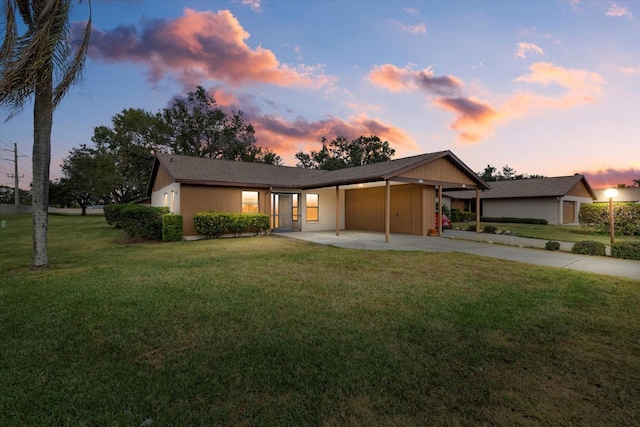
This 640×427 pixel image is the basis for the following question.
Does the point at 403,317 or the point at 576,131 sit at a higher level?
the point at 576,131

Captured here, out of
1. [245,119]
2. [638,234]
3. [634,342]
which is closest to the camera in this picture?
[634,342]

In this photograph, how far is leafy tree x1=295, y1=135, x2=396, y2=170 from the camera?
135 feet

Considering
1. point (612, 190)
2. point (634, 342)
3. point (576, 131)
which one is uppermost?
point (576, 131)

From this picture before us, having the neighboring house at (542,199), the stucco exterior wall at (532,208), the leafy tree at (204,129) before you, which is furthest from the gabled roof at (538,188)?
the leafy tree at (204,129)

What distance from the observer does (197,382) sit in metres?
2.51

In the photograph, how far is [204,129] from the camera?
34.7 metres

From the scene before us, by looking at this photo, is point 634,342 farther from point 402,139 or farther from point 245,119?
point 245,119

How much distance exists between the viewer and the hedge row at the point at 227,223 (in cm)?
1257

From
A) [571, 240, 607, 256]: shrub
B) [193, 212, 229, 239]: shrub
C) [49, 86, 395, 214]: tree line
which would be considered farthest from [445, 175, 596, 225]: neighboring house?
[193, 212, 229, 239]: shrub

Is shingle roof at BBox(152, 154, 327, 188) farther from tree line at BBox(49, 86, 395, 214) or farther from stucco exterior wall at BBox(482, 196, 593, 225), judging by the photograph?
stucco exterior wall at BBox(482, 196, 593, 225)

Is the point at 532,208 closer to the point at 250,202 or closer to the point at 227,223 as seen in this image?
the point at 250,202

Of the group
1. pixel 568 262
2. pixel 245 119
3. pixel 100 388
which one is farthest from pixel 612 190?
pixel 245 119

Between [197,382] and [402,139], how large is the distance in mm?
22726

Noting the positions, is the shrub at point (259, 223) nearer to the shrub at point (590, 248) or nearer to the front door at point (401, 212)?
the front door at point (401, 212)
